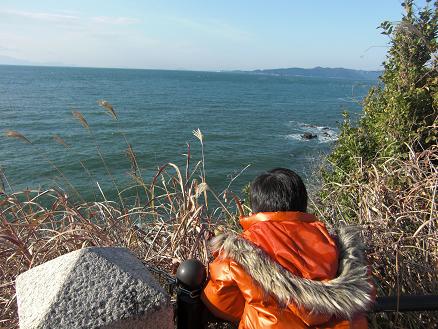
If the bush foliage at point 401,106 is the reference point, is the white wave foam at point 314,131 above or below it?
below

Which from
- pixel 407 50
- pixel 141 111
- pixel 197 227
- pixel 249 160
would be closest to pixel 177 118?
pixel 141 111

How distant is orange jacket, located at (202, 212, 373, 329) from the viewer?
1777 millimetres

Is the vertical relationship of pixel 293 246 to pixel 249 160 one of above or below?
above

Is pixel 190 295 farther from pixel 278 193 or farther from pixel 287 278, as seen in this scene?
pixel 278 193

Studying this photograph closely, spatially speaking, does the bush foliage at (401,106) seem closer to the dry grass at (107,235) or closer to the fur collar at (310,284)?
the dry grass at (107,235)

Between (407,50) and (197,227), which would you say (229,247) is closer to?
(197,227)

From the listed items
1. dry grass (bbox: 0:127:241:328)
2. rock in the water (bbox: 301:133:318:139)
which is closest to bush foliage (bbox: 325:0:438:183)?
dry grass (bbox: 0:127:241:328)

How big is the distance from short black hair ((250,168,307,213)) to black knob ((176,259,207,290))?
0.43 m

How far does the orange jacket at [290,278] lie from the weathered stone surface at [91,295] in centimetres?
33

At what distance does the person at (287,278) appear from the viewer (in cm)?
178

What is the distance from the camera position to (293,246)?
1829 millimetres

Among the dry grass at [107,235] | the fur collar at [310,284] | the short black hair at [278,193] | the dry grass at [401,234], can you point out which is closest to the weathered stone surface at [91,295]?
the fur collar at [310,284]

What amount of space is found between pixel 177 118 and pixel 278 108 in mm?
20071

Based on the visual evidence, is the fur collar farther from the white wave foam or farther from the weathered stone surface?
the white wave foam
